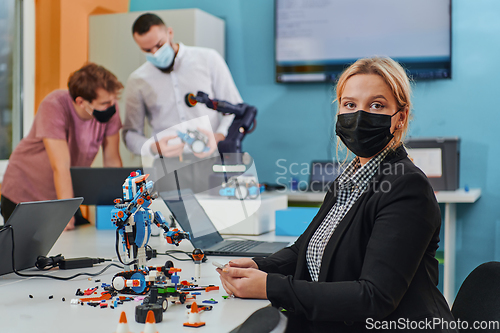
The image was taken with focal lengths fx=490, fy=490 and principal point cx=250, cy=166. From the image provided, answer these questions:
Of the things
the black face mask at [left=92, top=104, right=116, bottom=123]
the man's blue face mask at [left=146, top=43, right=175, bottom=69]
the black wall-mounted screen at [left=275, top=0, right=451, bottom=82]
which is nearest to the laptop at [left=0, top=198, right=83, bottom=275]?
the black face mask at [left=92, top=104, right=116, bottom=123]

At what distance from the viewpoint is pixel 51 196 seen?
261cm

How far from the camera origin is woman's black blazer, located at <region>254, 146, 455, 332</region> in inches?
36.1

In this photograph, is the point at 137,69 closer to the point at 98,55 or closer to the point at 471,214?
the point at 98,55

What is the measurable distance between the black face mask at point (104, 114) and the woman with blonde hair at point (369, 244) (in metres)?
1.86

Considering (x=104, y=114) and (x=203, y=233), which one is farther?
(x=104, y=114)

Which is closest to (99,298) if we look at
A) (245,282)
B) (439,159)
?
(245,282)

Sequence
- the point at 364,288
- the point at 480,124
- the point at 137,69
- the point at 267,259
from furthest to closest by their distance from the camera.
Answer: the point at 137,69, the point at 480,124, the point at 267,259, the point at 364,288

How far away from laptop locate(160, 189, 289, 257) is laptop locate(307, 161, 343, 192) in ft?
4.13

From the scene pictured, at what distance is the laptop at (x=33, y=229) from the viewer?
1293 millimetres

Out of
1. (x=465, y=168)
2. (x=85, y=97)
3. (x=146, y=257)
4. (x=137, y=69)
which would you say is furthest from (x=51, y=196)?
(x=465, y=168)

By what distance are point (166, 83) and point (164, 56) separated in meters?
0.17

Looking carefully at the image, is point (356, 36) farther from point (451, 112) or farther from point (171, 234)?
point (171, 234)

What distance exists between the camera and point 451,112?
3.05 metres

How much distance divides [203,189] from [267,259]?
2.45 feet
